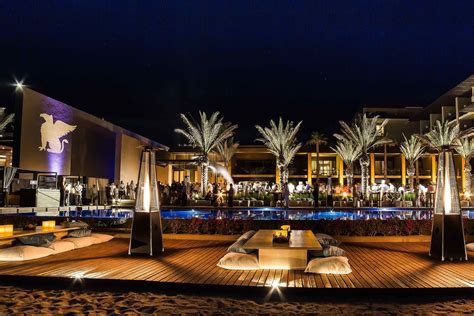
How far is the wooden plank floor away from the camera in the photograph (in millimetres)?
7719

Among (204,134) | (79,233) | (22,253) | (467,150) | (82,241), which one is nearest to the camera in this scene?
(22,253)

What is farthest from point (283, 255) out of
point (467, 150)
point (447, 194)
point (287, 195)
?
point (467, 150)

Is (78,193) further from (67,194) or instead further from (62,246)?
(62,246)

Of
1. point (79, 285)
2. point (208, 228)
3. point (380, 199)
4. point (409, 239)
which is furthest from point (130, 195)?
point (79, 285)

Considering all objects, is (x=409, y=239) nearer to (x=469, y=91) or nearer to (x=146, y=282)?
(x=146, y=282)

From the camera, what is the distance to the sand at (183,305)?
668cm

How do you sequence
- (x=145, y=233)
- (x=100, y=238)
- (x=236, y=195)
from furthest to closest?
(x=236, y=195), (x=100, y=238), (x=145, y=233)

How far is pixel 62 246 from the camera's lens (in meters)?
11.0

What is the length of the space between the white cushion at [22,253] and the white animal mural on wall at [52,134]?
18.2 meters

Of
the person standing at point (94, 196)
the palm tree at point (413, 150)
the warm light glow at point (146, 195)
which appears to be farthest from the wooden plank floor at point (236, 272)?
the palm tree at point (413, 150)

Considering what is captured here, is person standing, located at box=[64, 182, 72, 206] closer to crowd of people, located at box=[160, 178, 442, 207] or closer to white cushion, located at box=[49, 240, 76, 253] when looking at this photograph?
crowd of people, located at box=[160, 178, 442, 207]

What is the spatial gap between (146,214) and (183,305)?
362cm

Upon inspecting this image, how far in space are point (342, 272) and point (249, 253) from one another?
6.72 ft

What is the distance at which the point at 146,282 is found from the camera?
7.78 meters
